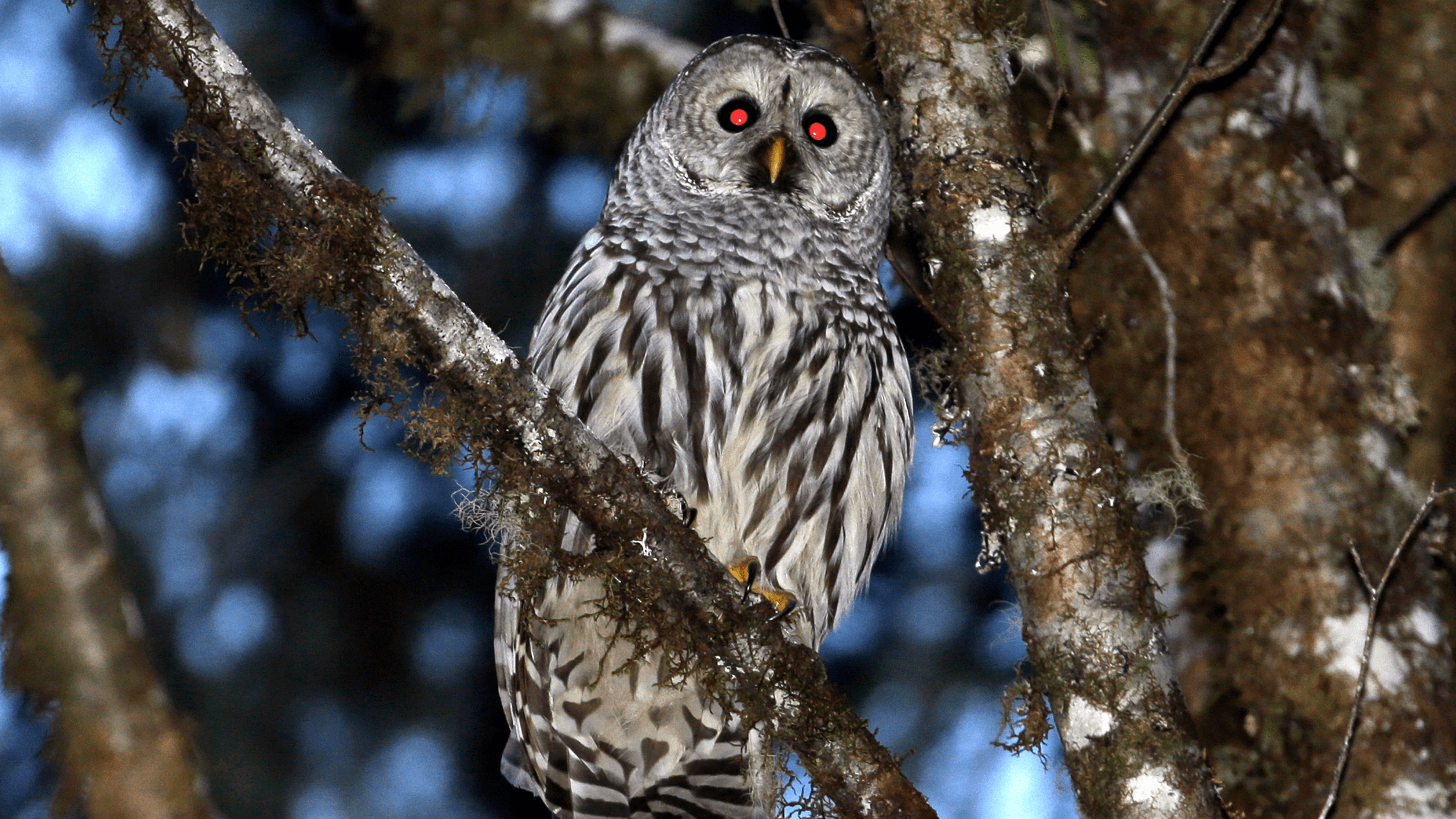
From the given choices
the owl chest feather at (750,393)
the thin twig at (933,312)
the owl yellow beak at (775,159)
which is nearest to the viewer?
the thin twig at (933,312)

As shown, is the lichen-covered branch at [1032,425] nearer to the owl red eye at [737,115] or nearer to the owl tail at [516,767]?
the owl red eye at [737,115]

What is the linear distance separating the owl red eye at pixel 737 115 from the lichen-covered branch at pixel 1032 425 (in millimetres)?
582

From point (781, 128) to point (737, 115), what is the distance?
6.9 inches

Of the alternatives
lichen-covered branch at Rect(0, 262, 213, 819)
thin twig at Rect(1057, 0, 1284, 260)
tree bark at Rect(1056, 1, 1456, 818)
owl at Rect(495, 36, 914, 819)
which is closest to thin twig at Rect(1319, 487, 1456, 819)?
tree bark at Rect(1056, 1, 1456, 818)

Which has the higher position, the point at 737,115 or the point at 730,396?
the point at 737,115

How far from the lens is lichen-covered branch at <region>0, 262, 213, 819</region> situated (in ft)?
6.53

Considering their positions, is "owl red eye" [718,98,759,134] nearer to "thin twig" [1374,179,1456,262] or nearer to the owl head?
the owl head

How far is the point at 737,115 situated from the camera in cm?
396

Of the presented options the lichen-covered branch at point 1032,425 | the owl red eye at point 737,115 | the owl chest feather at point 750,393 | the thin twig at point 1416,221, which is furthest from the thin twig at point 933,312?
the thin twig at point 1416,221

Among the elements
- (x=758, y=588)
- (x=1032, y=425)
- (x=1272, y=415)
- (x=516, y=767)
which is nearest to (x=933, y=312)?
(x=1032, y=425)

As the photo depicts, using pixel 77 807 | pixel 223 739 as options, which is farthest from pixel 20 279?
pixel 77 807

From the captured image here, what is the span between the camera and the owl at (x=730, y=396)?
3.25 metres

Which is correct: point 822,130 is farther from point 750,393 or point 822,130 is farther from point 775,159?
point 750,393

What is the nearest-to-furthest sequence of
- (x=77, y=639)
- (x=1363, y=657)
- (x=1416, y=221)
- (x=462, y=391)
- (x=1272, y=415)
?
(x=77, y=639)
(x=462, y=391)
(x=1363, y=657)
(x=1272, y=415)
(x=1416, y=221)
